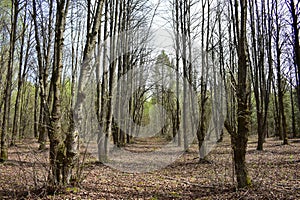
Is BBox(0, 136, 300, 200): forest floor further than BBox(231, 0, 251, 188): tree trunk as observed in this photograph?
No

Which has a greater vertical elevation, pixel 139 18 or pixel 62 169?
pixel 139 18

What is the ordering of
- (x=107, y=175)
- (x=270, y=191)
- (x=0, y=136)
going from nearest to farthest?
1. (x=270, y=191)
2. (x=107, y=175)
3. (x=0, y=136)

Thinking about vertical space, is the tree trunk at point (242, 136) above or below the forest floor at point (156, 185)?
above

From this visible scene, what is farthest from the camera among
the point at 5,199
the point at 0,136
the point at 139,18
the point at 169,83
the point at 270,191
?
the point at 169,83

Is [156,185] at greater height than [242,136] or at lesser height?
lesser

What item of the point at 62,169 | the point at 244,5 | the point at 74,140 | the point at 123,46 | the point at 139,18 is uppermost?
the point at 139,18

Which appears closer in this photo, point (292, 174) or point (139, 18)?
point (292, 174)

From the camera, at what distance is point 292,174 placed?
6777 millimetres

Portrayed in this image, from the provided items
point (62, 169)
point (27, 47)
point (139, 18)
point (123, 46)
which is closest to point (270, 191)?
point (62, 169)

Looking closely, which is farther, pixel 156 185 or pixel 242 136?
pixel 156 185

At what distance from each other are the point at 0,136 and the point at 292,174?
966 cm

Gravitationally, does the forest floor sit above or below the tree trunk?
below

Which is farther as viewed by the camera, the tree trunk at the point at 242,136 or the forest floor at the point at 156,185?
the tree trunk at the point at 242,136

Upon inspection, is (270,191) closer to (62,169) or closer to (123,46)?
(62,169)
